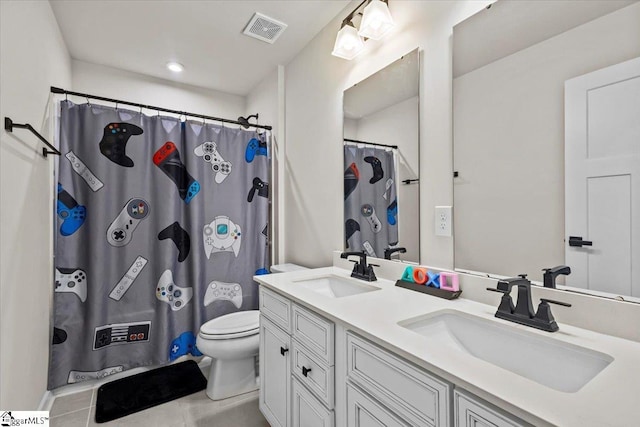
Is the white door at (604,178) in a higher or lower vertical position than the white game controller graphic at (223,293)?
higher

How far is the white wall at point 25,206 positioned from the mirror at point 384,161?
163 centimetres

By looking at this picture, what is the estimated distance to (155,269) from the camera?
7.40 ft

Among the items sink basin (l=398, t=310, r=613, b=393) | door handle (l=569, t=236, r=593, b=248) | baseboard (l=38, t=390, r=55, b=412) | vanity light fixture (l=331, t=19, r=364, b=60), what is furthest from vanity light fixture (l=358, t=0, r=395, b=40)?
baseboard (l=38, t=390, r=55, b=412)

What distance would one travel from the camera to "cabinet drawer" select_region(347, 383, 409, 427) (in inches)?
32.7

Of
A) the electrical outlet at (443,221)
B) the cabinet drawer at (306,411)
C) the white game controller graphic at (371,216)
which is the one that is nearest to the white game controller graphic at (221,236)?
the white game controller graphic at (371,216)

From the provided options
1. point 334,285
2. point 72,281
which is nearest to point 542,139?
point 334,285

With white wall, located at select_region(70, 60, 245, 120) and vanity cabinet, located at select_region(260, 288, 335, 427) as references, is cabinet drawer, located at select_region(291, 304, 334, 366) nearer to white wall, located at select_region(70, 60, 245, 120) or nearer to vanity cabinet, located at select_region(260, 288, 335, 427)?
vanity cabinet, located at select_region(260, 288, 335, 427)

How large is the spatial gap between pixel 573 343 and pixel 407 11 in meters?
1.55

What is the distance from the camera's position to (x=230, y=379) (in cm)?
200

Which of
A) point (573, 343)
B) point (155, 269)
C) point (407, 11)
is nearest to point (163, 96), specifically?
point (155, 269)

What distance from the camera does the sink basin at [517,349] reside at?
0.77 metres

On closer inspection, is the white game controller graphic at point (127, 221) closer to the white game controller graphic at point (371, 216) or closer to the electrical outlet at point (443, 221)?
the white game controller graphic at point (371, 216)

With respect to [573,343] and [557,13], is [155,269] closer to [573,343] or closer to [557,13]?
[573,343]

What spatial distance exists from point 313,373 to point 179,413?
1.20 m
